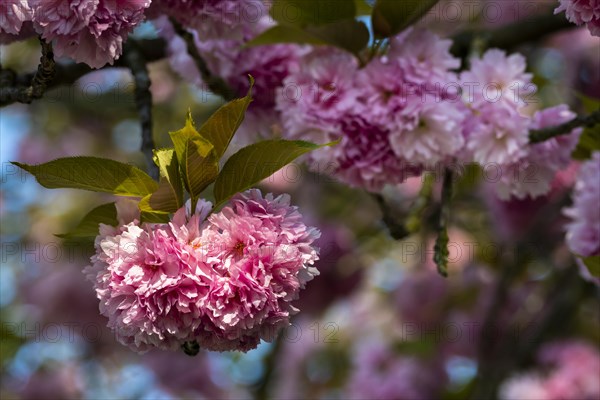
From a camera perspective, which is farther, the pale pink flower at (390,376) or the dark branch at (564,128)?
the pale pink flower at (390,376)

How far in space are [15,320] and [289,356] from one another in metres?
1.31

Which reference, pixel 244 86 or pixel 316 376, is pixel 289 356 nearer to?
A: pixel 316 376

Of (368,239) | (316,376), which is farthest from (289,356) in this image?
(316,376)

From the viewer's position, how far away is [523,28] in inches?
93.9

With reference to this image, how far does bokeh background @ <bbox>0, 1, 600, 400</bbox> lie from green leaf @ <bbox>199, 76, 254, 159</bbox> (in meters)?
1.80

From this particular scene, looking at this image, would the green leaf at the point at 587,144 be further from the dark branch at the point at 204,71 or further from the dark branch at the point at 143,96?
the dark branch at the point at 143,96

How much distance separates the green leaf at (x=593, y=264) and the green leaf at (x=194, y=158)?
0.73 m

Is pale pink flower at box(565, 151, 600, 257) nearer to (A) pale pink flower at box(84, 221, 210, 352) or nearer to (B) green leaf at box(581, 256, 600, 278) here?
(B) green leaf at box(581, 256, 600, 278)

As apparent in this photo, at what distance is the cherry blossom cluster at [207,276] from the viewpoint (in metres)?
1.15

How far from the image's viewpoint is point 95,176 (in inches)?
48.1

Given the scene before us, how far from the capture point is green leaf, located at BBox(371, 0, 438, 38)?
5.60 feet

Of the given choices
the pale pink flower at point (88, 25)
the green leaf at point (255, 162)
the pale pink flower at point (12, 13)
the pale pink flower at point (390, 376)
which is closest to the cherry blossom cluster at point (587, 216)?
the green leaf at point (255, 162)

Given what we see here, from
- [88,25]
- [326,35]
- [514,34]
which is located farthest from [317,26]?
[514,34]

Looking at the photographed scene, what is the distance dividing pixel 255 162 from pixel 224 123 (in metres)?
0.07
